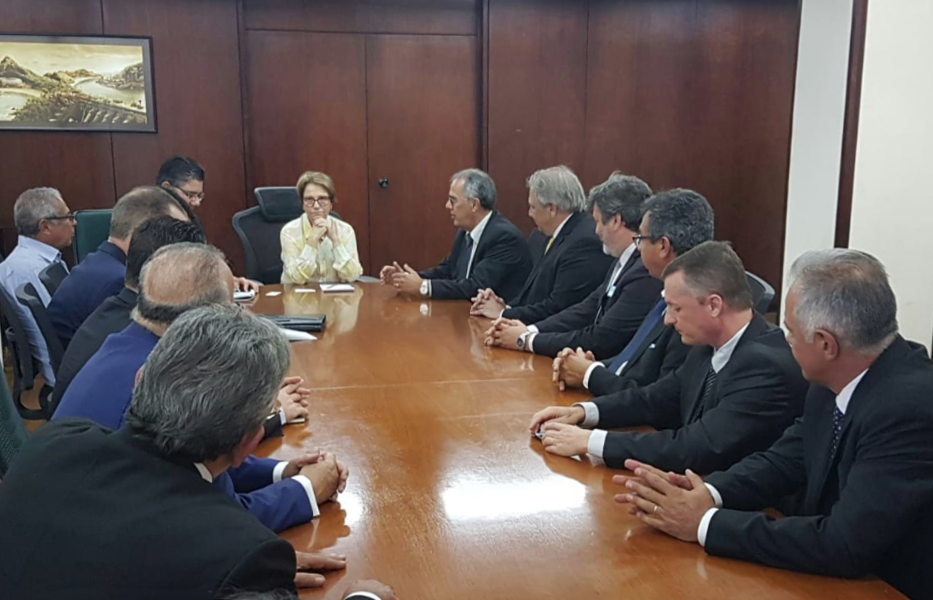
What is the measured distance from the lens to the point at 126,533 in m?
1.16

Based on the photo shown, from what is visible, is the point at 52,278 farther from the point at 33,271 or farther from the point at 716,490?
the point at 716,490

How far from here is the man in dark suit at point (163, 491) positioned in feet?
3.75

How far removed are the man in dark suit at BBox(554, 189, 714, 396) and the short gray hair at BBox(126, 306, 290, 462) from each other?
4.85ft

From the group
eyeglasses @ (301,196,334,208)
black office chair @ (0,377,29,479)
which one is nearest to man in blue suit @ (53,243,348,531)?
black office chair @ (0,377,29,479)

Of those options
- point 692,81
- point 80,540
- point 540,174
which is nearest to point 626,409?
point 80,540

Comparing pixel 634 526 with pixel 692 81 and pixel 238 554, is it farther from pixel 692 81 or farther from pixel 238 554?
pixel 692 81

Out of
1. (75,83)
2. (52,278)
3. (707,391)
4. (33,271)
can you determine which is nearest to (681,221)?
(707,391)

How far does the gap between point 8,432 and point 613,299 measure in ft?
6.92

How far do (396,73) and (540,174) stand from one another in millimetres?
2782

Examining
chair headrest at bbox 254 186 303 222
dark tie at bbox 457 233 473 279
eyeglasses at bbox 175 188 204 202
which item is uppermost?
eyeglasses at bbox 175 188 204 202

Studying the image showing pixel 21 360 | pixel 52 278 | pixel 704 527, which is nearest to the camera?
pixel 704 527

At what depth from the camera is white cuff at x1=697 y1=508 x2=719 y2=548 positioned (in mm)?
1619

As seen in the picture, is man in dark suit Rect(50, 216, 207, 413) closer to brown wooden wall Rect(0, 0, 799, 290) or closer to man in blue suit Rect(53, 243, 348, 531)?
man in blue suit Rect(53, 243, 348, 531)

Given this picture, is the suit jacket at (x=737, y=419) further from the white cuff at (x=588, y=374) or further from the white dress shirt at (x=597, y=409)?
the white cuff at (x=588, y=374)
